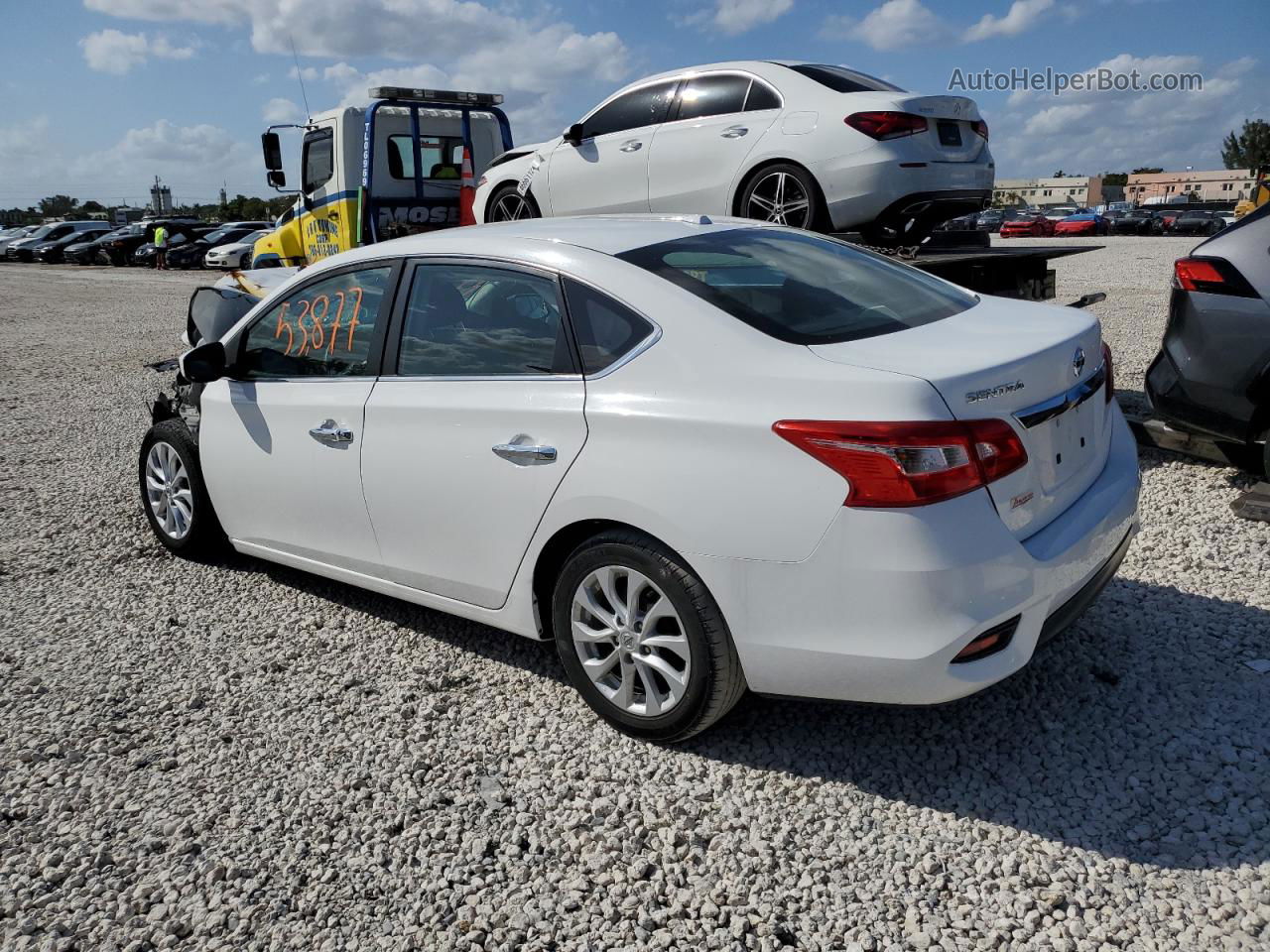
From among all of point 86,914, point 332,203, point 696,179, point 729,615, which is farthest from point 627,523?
point 332,203

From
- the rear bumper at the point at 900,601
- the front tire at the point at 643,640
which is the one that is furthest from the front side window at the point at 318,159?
the rear bumper at the point at 900,601

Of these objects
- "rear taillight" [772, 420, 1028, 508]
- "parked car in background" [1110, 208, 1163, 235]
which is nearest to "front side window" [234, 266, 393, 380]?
"rear taillight" [772, 420, 1028, 508]

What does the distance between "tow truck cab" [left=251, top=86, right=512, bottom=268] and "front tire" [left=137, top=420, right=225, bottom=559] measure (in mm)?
5926

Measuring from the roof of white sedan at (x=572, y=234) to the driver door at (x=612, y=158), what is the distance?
14.1 feet

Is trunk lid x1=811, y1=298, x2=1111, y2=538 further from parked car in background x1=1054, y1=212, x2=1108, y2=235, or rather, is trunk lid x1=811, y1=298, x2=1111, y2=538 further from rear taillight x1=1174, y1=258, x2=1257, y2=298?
parked car in background x1=1054, y1=212, x2=1108, y2=235

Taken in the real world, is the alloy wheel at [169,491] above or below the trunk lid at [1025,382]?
below

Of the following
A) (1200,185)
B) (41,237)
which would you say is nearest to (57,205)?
(41,237)

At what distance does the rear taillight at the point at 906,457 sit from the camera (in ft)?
8.09

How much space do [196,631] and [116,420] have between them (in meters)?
5.25

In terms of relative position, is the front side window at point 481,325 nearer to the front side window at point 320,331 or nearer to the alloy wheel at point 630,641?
the front side window at point 320,331

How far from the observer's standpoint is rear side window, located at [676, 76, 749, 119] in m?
7.43

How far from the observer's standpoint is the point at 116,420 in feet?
28.0

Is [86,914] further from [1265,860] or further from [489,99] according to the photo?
[489,99]

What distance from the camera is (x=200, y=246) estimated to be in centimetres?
3219
